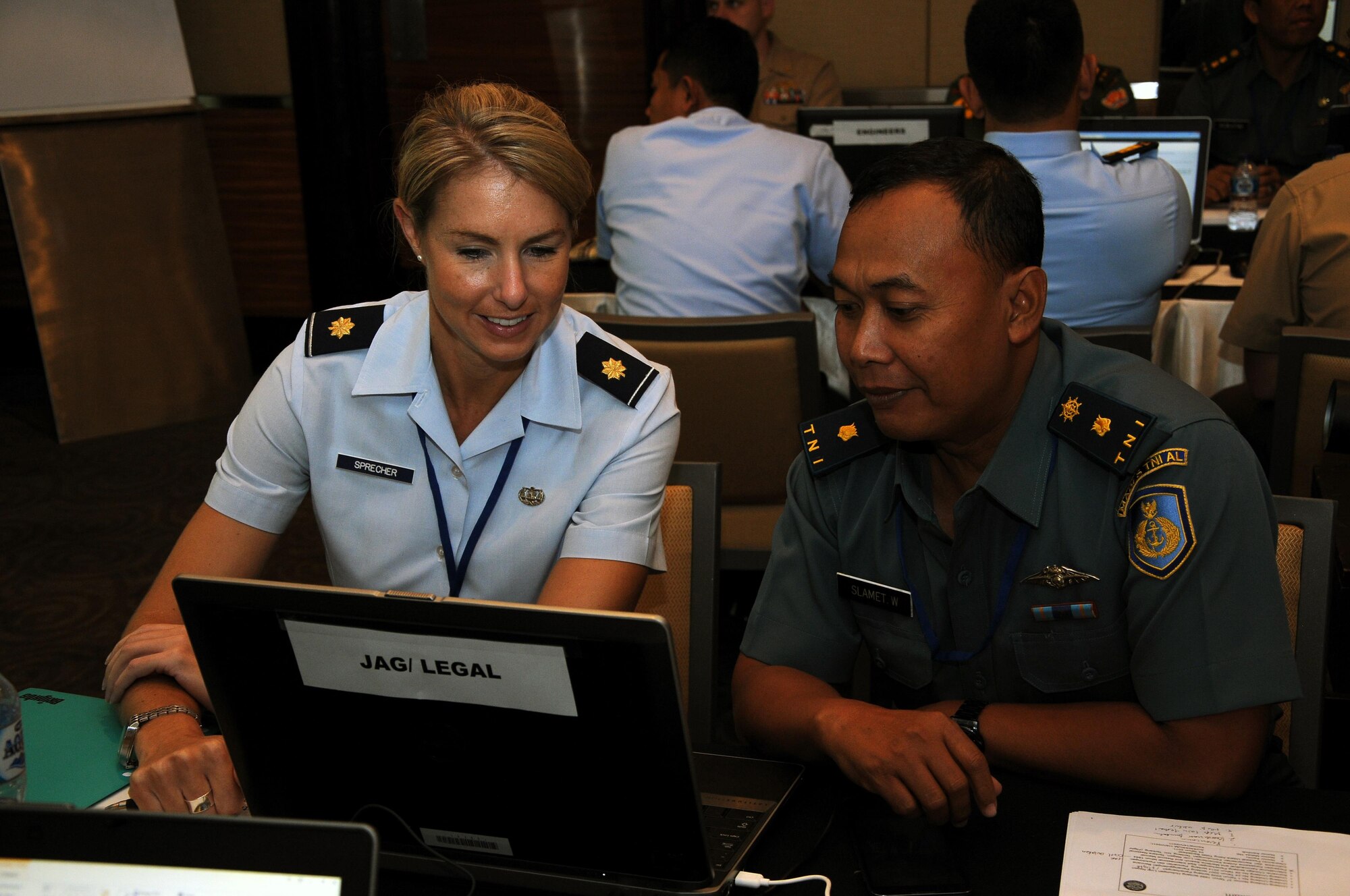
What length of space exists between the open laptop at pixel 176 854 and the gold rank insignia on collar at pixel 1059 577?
85cm

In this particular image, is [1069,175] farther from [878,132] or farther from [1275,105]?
[1275,105]

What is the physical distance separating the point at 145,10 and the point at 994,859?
4605mm

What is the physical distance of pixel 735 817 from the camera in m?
1.17

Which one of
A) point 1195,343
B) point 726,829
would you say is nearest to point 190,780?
point 726,829

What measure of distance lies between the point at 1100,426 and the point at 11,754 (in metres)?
1.14

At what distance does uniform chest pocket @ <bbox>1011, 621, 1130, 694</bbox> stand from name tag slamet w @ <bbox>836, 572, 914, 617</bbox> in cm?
12

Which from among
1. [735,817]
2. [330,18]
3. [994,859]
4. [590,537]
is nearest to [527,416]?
[590,537]

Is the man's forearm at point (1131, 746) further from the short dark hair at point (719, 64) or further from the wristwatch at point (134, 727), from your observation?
the short dark hair at point (719, 64)

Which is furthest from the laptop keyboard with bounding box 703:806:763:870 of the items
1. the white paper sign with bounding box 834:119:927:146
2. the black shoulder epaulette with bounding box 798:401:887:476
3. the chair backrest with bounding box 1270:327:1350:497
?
the white paper sign with bounding box 834:119:927:146

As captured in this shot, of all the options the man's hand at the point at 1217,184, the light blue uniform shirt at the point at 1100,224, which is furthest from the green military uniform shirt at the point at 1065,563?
the man's hand at the point at 1217,184

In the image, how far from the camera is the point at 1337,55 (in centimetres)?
470

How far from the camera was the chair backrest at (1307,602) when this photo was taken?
1.41 meters

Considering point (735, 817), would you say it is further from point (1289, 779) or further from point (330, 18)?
point (330, 18)

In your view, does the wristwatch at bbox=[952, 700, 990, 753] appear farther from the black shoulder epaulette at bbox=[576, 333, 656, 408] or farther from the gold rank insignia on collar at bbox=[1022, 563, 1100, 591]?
the black shoulder epaulette at bbox=[576, 333, 656, 408]
